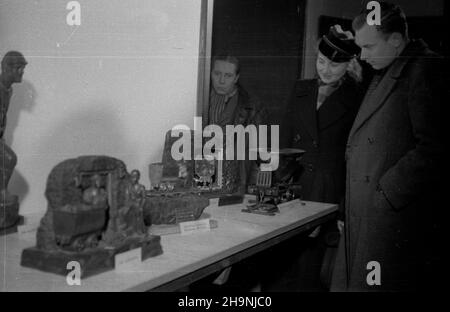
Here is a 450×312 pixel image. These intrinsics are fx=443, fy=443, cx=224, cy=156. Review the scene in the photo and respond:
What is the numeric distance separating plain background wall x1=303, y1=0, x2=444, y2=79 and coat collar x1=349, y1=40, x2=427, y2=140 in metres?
0.22

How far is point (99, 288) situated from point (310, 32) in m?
2.29

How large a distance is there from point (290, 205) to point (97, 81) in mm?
1356

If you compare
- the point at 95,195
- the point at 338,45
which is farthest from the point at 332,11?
the point at 95,195

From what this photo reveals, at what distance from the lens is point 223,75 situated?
3.11 m

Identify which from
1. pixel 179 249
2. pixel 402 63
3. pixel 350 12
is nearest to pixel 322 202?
pixel 402 63

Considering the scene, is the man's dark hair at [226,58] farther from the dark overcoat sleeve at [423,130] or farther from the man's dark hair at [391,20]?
the dark overcoat sleeve at [423,130]

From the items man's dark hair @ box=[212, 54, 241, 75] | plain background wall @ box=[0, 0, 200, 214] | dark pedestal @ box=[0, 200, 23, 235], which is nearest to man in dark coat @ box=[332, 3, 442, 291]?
man's dark hair @ box=[212, 54, 241, 75]

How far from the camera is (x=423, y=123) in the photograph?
267cm

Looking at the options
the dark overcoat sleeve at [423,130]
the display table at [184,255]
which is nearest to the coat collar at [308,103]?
the dark overcoat sleeve at [423,130]

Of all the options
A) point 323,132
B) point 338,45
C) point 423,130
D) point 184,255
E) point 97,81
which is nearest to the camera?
point 184,255

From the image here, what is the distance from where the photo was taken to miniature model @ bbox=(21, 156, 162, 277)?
1355 millimetres

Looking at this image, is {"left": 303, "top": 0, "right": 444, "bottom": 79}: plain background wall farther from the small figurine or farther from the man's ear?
the small figurine

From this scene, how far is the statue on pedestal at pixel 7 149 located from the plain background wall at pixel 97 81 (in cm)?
28

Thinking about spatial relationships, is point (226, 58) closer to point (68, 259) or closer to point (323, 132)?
point (323, 132)
